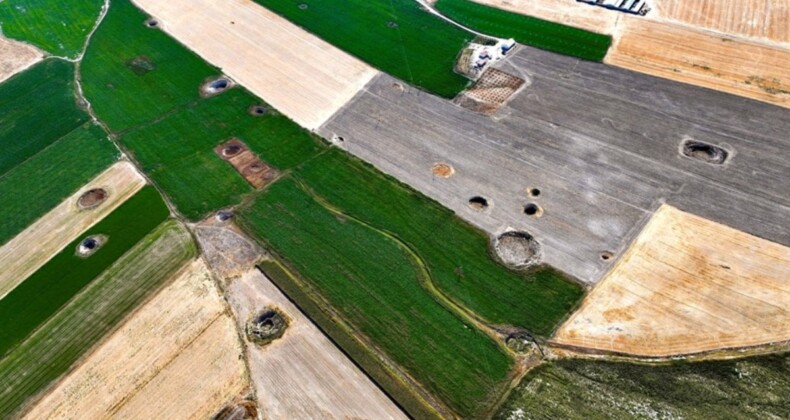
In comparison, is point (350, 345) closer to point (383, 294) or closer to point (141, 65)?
point (383, 294)

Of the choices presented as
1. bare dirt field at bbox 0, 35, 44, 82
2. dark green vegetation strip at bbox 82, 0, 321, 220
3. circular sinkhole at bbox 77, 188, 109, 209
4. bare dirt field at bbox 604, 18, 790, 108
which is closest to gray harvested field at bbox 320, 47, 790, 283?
bare dirt field at bbox 604, 18, 790, 108

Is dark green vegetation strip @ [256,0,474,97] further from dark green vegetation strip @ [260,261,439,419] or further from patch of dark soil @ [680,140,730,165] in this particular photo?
dark green vegetation strip @ [260,261,439,419]

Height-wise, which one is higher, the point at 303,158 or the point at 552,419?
the point at 303,158

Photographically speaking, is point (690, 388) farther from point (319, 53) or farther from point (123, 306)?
point (319, 53)

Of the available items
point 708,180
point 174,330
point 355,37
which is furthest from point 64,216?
point 708,180

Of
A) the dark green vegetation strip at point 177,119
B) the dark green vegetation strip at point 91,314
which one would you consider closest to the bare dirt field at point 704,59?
the dark green vegetation strip at point 177,119

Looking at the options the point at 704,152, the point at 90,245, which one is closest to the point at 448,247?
the point at 704,152

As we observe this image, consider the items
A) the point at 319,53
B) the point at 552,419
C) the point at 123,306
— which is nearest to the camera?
the point at 552,419
